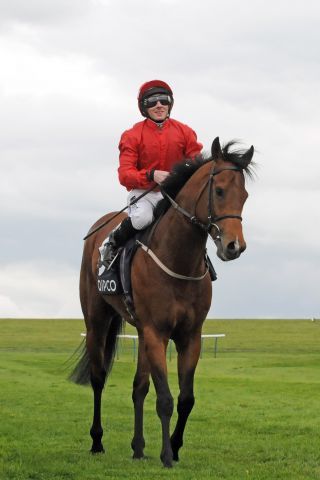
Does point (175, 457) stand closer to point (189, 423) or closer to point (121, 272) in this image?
point (121, 272)

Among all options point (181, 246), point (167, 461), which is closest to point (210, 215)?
point (181, 246)

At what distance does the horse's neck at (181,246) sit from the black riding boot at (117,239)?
0.77 metres

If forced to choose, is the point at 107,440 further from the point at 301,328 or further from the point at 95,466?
the point at 301,328

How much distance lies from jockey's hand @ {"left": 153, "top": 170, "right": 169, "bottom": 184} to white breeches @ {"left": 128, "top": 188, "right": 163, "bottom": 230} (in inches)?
12.9

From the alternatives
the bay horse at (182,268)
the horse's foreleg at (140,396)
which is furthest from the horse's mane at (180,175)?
the horse's foreleg at (140,396)

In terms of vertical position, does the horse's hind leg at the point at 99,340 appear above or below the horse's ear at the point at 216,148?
below

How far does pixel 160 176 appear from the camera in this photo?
30.9 ft

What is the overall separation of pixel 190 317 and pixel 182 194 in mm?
1227

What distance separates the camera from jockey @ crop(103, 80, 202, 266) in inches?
383

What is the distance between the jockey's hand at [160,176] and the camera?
9383 mm

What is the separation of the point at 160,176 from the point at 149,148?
0.51m

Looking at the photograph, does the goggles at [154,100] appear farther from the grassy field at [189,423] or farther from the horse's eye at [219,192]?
the grassy field at [189,423]

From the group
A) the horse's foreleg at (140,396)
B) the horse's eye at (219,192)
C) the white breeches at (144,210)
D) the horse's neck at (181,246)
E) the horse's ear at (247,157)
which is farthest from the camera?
the horse's foreleg at (140,396)

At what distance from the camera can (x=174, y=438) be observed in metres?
9.55
